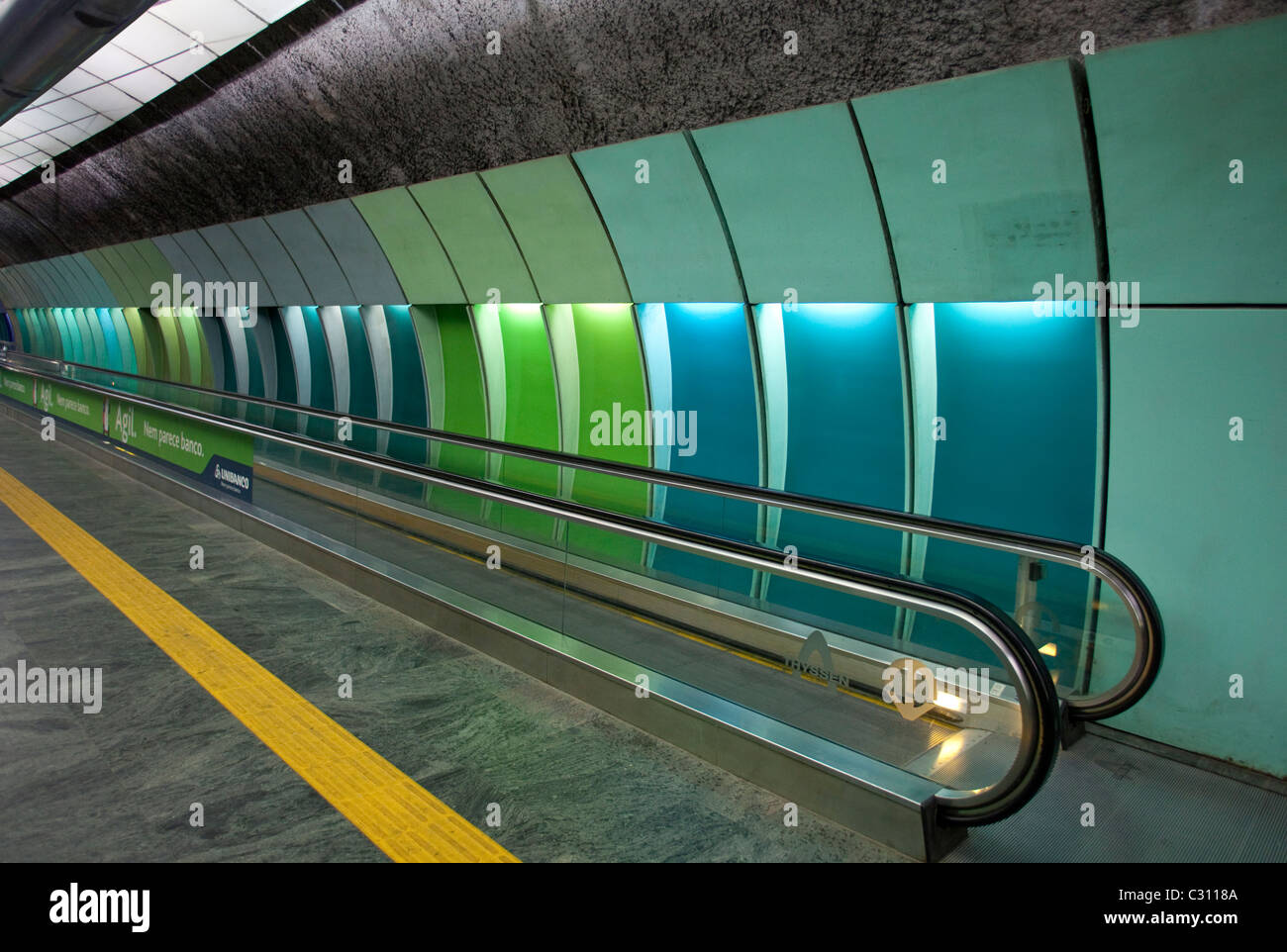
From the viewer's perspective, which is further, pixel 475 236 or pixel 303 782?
pixel 475 236

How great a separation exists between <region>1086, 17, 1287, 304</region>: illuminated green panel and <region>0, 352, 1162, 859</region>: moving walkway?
1.64 m

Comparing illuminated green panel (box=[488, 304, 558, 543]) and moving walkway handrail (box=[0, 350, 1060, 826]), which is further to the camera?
illuminated green panel (box=[488, 304, 558, 543])

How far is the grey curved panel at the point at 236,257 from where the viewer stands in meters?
15.4

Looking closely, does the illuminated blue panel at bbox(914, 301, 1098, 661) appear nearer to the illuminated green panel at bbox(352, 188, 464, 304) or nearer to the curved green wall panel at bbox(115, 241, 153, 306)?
the illuminated green panel at bbox(352, 188, 464, 304)

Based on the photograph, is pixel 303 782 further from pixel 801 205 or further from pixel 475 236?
pixel 475 236

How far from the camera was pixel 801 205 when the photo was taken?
6.71 meters

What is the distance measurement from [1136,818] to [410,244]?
10.2m

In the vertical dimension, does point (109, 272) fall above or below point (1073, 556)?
above

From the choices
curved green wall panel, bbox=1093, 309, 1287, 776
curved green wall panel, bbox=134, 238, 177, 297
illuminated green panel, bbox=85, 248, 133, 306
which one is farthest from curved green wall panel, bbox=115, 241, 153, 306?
curved green wall panel, bbox=1093, 309, 1287, 776

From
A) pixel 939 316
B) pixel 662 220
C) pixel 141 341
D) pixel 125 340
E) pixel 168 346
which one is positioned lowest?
pixel 939 316

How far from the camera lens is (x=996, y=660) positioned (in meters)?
3.05

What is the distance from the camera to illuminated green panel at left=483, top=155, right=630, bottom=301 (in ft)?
27.8

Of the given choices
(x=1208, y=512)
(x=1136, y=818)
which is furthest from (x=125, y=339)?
(x=1136, y=818)
